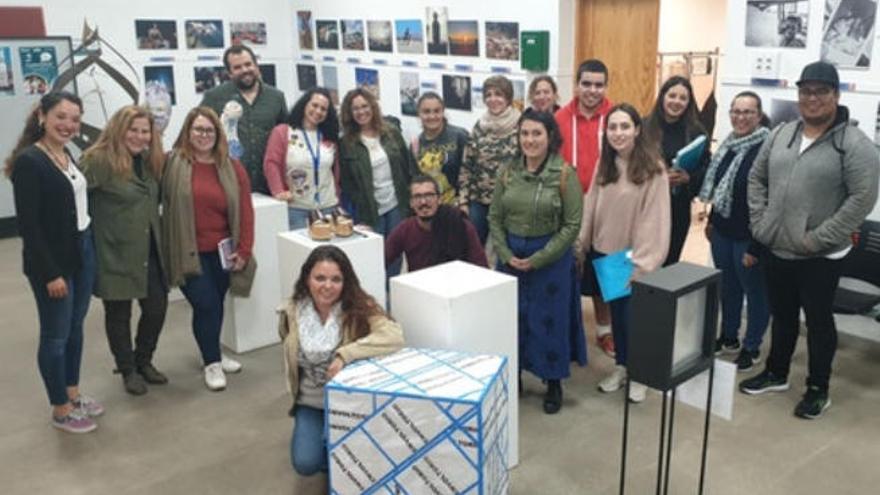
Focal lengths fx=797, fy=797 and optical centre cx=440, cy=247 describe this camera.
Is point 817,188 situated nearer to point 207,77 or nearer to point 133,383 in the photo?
point 133,383

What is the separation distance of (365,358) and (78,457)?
1.56m

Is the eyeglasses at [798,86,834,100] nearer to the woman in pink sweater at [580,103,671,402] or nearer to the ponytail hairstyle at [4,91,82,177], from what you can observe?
the woman in pink sweater at [580,103,671,402]

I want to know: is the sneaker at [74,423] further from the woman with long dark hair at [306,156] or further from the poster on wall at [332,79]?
the poster on wall at [332,79]

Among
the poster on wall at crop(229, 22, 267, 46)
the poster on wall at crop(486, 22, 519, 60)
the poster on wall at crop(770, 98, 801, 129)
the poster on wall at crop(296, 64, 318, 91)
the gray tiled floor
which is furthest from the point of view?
the poster on wall at crop(296, 64, 318, 91)

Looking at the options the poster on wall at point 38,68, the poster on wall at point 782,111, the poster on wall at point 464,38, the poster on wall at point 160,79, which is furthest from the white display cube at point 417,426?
the poster on wall at point 160,79

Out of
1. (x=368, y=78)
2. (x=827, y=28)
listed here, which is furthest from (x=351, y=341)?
(x=368, y=78)

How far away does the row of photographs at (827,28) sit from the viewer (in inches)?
165

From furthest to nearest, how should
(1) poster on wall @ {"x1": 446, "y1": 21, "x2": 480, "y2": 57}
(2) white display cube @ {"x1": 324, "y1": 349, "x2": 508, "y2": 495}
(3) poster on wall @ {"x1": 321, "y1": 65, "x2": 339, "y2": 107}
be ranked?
1. (3) poster on wall @ {"x1": 321, "y1": 65, "x2": 339, "y2": 107}
2. (1) poster on wall @ {"x1": 446, "y1": 21, "x2": 480, "y2": 57}
3. (2) white display cube @ {"x1": 324, "y1": 349, "x2": 508, "y2": 495}

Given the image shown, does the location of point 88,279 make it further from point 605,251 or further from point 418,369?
point 605,251

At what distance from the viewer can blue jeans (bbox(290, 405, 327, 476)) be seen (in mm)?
2975

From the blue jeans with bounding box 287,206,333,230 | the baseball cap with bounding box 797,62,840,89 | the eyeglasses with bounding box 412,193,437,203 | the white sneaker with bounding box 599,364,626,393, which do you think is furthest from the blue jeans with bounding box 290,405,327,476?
the baseball cap with bounding box 797,62,840,89

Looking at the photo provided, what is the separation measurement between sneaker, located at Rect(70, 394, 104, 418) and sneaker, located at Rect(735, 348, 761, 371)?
3.22 meters

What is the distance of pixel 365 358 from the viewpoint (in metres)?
2.76

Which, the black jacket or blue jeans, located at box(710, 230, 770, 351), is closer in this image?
the black jacket
